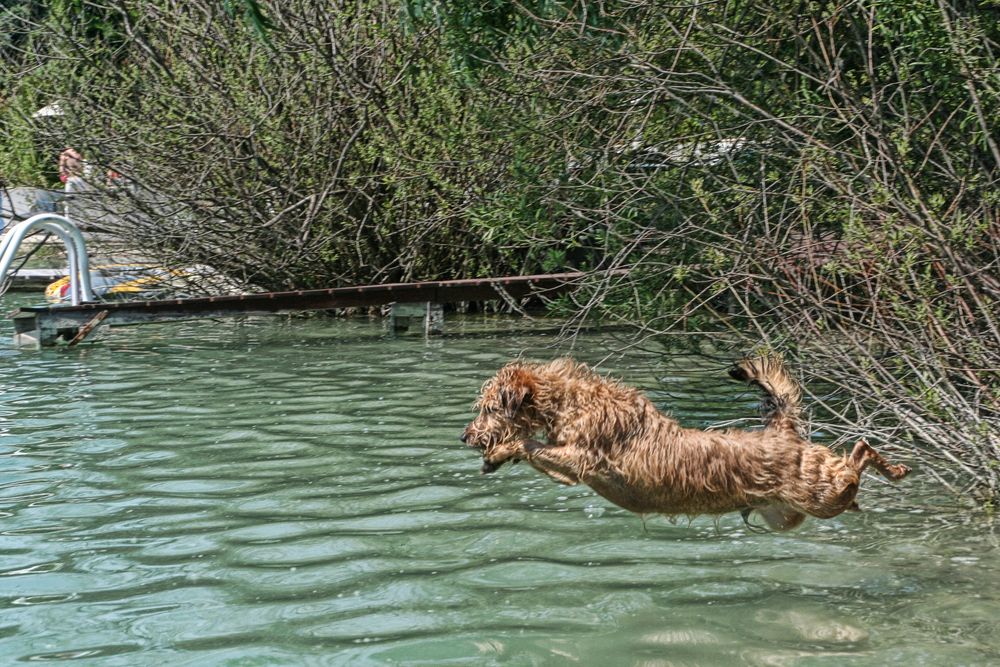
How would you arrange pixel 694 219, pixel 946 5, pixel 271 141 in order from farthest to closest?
pixel 271 141, pixel 694 219, pixel 946 5

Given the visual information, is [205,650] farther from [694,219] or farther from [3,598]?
[694,219]

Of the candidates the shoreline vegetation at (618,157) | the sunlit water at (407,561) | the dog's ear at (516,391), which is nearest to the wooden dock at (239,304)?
the shoreline vegetation at (618,157)

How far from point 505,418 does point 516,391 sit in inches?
6.6

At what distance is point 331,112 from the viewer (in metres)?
16.8

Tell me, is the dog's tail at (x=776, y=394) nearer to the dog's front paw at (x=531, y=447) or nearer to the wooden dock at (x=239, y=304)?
the dog's front paw at (x=531, y=447)

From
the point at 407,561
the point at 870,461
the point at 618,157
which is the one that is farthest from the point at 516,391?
the point at 618,157

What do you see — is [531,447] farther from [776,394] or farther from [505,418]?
[776,394]

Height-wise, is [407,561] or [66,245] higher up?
[66,245]

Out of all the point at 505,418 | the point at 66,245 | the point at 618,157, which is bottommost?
the point at 505,418

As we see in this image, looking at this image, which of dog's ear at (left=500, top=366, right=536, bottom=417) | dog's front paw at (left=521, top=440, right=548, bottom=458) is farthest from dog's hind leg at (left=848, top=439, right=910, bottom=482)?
dog's ear at (left=500, top=366, right=536, bottom=417)

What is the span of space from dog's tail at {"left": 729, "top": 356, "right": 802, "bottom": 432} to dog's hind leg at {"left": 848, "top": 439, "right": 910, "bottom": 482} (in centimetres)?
34

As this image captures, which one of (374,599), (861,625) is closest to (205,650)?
(374,599)

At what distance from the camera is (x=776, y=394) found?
267 inches

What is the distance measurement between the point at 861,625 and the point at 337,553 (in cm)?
294
